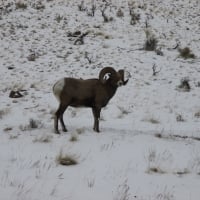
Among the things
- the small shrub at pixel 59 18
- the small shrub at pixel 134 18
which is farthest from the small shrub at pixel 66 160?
the small shrub at pixel 59 18

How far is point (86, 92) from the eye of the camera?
8.34m

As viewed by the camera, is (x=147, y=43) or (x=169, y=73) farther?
(x=147, y=43)

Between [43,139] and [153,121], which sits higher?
[43,139]

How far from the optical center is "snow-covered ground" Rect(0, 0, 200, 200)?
5.21 meters

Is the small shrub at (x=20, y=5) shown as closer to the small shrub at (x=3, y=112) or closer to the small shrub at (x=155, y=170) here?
the small shrub at (x=3, y=112)

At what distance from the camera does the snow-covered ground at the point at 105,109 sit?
17.1ft

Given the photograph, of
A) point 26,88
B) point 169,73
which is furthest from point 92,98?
point 169,73

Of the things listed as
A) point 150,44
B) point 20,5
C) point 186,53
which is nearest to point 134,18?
point 150,44

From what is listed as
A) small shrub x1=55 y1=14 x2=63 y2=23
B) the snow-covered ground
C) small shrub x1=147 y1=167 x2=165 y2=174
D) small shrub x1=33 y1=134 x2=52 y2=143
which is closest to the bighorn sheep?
the snow-covered ground

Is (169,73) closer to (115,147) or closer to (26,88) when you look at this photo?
(26,88)

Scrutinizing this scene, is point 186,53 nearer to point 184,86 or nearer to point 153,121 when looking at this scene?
point 184,86

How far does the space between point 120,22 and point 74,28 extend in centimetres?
281

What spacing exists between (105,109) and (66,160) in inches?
241

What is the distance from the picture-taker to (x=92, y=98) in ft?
27.8
